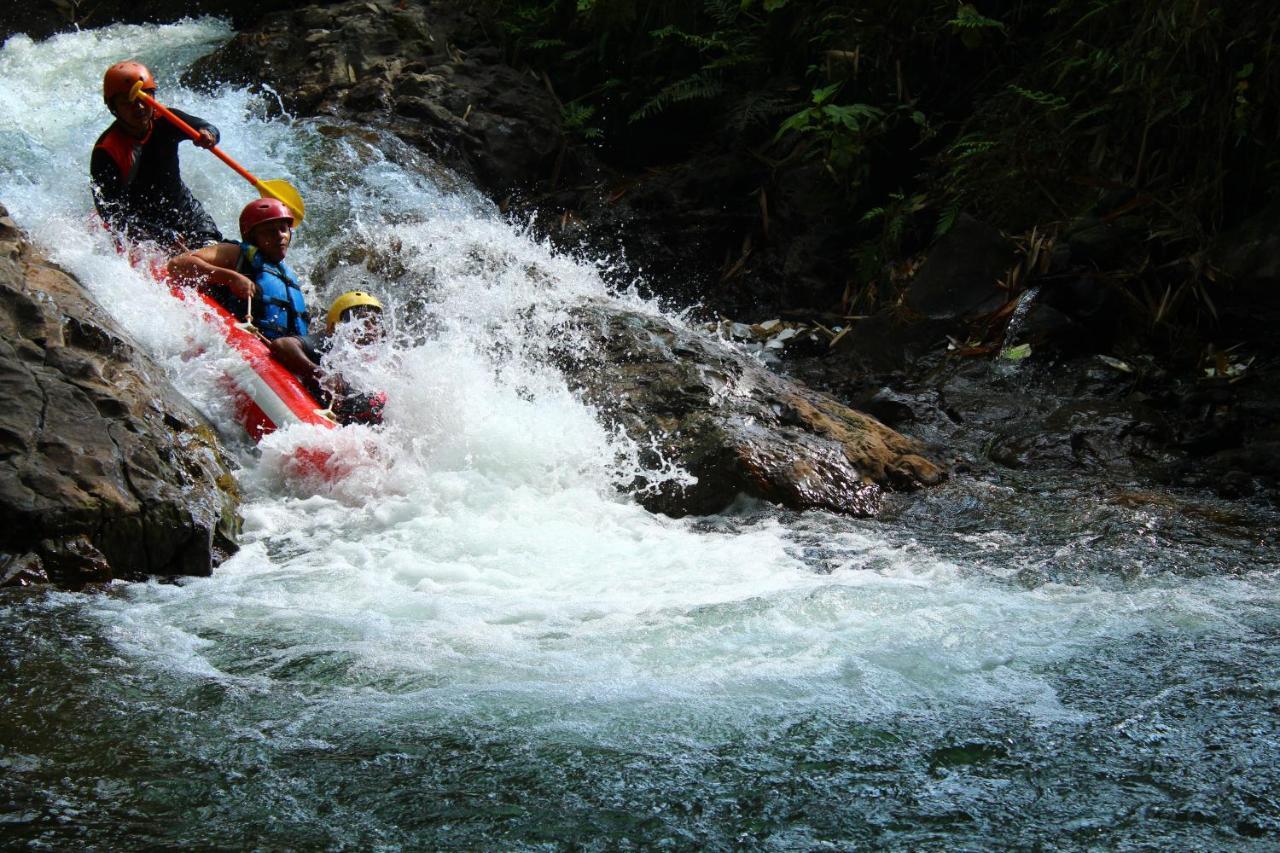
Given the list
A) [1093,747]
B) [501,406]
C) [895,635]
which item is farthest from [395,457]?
[1093,747]

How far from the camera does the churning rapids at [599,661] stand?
8.36ft

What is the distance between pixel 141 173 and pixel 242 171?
59cm

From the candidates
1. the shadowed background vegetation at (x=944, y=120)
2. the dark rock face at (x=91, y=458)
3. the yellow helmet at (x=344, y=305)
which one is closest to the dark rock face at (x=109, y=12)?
the shadowed background vegetation at (x=944, y=120)

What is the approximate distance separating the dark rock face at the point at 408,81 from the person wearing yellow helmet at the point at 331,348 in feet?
13.2

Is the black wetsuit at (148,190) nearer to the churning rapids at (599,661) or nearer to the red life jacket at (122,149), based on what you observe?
the red life jacket at (122,149)

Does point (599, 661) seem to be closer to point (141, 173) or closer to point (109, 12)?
point (141, 173)

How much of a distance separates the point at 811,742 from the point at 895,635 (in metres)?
0.84

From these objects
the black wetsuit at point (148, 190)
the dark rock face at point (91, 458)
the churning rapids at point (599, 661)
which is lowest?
the churning rapids at point (599, 661)

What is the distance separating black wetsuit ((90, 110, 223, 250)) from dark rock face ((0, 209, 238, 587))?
1717mm

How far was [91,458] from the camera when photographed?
4.20 meters

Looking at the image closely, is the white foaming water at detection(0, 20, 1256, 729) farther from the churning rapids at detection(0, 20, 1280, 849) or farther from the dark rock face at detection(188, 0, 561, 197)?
the dark rock face at detection(188, 0, 561, 197)

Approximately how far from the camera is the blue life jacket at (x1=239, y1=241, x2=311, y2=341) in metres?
6.09

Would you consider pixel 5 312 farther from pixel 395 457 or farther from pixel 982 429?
pixel 982 429

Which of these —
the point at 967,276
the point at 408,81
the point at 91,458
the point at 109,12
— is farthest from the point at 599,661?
the point at 109,12
